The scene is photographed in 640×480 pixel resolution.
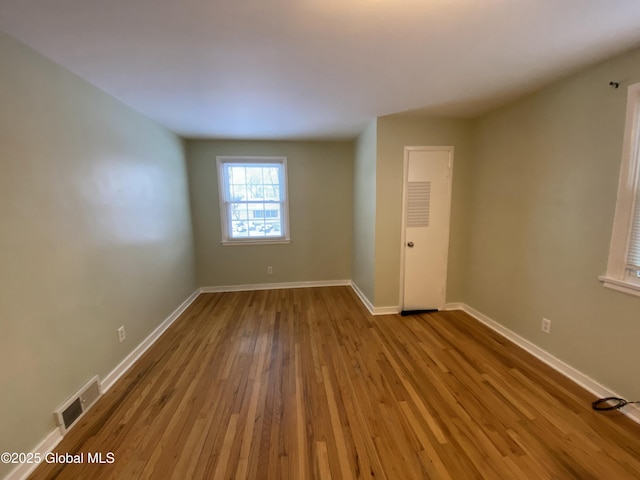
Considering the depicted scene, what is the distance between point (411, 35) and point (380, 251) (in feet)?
7.04

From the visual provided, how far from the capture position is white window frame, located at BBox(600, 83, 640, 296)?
1.64m

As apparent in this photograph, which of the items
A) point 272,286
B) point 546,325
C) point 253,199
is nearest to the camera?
point 546,325

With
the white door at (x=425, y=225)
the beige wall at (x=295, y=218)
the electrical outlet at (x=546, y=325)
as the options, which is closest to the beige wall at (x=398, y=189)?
the white door at (x=425, y=225)

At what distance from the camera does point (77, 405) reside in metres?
1.69

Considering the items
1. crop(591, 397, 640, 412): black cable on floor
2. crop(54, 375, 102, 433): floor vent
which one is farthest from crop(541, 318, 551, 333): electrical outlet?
crop(54, 375, 102, 433): floor vent

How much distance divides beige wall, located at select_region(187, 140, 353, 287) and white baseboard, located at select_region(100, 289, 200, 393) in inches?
39.2

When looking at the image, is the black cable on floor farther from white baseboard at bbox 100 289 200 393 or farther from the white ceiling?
white baseboard at bbox 100 289 200 393

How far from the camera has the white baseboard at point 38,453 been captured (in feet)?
4.29

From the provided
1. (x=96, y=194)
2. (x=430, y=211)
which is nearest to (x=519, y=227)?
(x=430, y=211)

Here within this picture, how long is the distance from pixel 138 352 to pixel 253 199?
2518mm

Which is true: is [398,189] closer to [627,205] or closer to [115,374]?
[627,205]

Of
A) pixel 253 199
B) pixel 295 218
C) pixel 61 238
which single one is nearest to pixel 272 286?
pixel 295 218

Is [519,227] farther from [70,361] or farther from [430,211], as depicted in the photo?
[70,361]

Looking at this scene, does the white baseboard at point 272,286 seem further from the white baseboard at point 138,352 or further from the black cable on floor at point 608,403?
the black cable on floor at point 608,403
